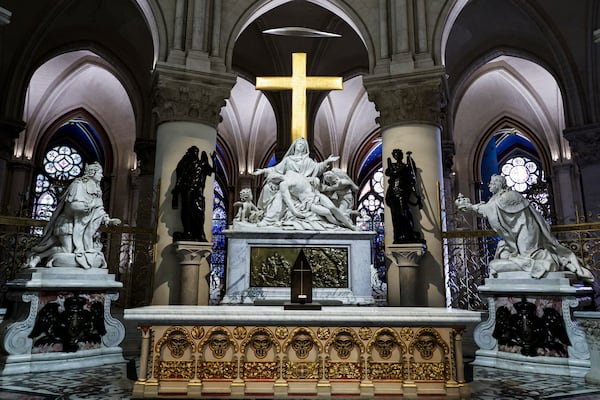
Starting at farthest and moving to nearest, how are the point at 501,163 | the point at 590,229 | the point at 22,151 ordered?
the point at 501,163 → the point at 22,151 → the point at 590,229

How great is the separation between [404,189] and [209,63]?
15.9ft

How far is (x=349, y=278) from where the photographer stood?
7828 mm

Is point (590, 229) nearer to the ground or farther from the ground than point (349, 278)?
farther from the ground

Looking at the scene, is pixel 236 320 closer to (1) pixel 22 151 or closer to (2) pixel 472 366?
(2) pixel 472 366

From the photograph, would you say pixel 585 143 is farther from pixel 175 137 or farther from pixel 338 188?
pixel 175 137

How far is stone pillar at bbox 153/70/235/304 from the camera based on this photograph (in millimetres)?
9070

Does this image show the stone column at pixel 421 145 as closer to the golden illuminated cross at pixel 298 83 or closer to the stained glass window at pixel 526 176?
the golden illuminated cross at pixel 298 83

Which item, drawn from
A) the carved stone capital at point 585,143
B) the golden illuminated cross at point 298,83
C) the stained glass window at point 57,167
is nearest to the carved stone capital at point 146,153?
the golden illuminated cross at point 298,83

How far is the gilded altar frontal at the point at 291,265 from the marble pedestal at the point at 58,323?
2185 mm

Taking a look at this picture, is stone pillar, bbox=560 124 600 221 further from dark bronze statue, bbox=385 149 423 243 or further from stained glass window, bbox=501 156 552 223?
stained glass window, bbox=501 156 552 223

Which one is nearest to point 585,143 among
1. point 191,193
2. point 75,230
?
point 191,193

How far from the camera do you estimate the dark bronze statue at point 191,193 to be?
28.9 ft

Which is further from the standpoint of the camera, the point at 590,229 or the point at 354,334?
the point at 590,229

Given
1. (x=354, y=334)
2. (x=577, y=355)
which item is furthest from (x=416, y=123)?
(x=354, y=334)
